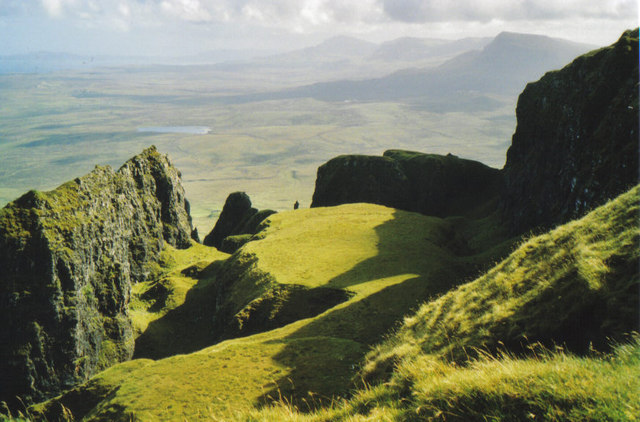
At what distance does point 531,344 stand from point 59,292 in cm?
5954

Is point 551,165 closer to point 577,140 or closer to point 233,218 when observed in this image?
point 577,140

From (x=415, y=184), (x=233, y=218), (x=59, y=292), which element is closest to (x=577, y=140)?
(x=415, y=184)

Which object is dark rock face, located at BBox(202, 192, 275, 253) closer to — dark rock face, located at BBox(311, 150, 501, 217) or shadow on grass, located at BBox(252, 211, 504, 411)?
dark rock face, located at BBox(311, 150, 501, 217)

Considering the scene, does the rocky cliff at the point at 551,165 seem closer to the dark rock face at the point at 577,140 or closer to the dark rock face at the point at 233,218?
the dark rock face at the point at 577,140

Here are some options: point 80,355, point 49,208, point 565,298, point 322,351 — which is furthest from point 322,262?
point 565,298

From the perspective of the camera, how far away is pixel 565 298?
1363 cm

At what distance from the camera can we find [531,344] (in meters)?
13.0

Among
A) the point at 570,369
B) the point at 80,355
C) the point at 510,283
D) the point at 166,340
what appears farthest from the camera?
the point at 166,340

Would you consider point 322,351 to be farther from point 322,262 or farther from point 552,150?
point 552,150

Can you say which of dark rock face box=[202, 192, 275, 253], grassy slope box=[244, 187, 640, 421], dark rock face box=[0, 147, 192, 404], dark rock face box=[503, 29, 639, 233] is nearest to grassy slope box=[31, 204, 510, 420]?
grassy slope box=[244, 187, 640, 421]

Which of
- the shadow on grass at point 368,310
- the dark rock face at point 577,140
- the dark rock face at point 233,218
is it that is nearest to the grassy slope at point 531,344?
the shadow on grass at point 368,310

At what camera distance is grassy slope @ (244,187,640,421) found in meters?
8.05

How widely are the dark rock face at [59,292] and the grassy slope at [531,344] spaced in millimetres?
50529

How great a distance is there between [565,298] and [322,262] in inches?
1808
